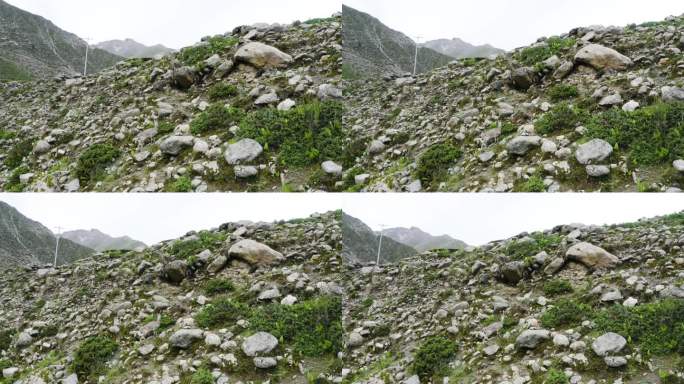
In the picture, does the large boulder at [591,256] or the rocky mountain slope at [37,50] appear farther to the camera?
the rocky mountain slope at [37,50]

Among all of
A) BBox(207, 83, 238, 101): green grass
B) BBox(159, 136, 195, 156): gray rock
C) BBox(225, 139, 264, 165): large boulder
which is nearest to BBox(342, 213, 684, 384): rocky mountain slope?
BBox(225, 139, 264, 165): large boulder

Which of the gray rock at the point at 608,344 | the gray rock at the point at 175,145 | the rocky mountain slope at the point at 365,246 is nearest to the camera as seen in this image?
the gray rock at the point at 608,344

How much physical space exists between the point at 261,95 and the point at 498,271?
308 centimetres

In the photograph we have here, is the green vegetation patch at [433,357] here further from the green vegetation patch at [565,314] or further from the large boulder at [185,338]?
the large boulder at [185,338]

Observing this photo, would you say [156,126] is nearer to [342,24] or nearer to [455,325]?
[342,24]

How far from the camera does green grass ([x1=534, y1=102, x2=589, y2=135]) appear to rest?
644 cm

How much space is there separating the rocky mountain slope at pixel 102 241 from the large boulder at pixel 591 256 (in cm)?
461

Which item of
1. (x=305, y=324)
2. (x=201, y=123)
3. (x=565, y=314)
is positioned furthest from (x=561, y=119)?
(x=201, y=123)

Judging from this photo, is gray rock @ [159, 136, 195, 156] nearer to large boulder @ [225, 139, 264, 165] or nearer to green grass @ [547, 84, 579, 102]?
large boulder @ [225, 139, 264, 165]

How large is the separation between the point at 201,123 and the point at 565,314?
4.14 m

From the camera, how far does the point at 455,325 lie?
22.9 ft

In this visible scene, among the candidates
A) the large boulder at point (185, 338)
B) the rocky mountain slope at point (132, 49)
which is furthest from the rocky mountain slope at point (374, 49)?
the large boulder at point (185, 338)

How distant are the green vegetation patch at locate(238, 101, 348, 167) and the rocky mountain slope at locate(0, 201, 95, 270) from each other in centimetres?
250

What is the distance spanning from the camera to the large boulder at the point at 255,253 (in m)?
7.33
